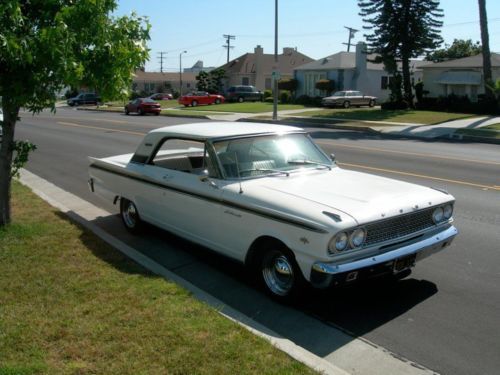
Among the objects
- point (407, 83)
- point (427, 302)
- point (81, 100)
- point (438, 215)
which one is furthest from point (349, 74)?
point (427, 302)

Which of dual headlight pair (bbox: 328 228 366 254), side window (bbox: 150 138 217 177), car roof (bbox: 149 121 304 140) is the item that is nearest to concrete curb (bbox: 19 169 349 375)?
dual headlight pair (bbox: 328 228 366 254)

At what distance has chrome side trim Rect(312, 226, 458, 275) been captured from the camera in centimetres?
439

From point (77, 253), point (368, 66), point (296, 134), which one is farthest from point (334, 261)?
point (368, 66)

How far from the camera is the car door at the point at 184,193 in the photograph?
562 cm

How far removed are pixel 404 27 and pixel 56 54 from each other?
1384 inches

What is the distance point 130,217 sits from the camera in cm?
724

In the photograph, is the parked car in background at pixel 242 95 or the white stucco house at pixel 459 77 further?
the parked car in background at pixel 242 95

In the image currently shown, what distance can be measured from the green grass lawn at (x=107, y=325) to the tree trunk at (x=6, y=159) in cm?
91

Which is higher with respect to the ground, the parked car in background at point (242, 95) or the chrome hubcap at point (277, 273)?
the parked car in background at point (242, 95)

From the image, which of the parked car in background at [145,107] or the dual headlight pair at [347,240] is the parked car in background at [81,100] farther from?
the dual headlight pair at [347,240]

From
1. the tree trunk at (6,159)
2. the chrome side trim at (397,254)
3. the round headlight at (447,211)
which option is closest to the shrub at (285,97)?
the tree trunk at (6,159)

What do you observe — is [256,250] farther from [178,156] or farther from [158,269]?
[178,156]

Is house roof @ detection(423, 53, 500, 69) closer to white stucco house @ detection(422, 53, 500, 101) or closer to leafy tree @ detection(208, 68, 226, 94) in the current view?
white stucco house @ detection(422, 53, 500, 101)

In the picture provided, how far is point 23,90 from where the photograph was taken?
570cm
